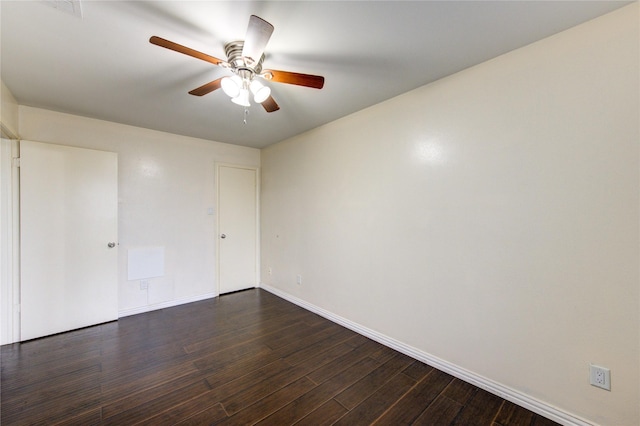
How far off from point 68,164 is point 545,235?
4.49m

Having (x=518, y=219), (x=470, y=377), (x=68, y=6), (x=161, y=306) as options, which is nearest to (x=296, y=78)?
(x=68, y=6)

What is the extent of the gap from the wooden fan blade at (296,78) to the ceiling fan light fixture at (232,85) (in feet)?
0.76

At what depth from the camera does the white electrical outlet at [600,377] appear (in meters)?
1.49

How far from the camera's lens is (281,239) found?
4031 millimetres

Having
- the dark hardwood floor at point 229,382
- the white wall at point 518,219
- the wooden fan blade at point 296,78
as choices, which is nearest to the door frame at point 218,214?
the dark hardwood floor at point 229,382

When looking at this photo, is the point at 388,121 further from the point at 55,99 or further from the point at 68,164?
the point at 68,164

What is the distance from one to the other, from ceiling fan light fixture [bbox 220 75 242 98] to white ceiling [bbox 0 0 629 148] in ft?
1.03

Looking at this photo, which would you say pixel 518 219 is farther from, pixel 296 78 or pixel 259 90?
pixel 259 90

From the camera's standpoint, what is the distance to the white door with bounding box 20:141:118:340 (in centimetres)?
266

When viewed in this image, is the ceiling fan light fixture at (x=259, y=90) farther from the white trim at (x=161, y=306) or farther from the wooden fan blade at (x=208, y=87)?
the white trim at (x=161, y=306)

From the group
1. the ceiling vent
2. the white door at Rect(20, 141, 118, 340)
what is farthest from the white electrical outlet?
the white door at Rect(20, 141, 118, 340)

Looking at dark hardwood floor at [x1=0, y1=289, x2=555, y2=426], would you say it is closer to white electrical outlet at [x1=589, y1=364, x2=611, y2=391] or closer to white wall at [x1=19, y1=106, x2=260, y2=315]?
white electrical outlet at [x1=589, y1=364, x2=611, y2=391]

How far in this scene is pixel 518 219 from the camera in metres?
1.80

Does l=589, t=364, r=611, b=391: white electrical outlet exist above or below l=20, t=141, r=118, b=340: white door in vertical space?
below
